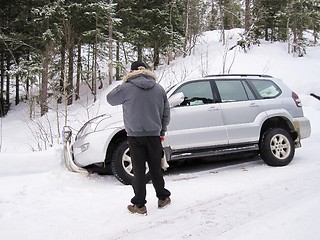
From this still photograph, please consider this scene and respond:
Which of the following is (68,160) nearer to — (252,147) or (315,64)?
(252,147)

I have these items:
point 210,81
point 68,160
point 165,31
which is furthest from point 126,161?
point 165,31

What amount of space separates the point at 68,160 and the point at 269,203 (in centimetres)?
344

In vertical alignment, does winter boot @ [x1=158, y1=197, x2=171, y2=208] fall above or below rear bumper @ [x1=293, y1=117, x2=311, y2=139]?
below

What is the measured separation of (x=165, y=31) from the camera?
21312mm

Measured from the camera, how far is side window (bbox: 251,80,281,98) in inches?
253

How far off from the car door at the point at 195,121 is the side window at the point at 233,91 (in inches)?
10.5

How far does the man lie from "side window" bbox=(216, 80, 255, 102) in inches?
95.8

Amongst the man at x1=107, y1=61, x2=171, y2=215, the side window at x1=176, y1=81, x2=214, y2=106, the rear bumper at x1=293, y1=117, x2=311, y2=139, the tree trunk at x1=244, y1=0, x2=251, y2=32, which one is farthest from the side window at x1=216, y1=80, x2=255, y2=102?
the tree trunk at x1=244, y1=0, x2=251, y2=32

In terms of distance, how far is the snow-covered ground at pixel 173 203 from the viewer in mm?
3422

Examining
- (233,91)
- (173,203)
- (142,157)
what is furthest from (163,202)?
(233,91)

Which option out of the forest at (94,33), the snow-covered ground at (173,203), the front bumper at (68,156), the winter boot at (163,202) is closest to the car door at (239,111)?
the snow-covered ground at (173,203)

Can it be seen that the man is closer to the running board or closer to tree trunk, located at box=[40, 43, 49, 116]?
the running board

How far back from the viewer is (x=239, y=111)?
6012mm

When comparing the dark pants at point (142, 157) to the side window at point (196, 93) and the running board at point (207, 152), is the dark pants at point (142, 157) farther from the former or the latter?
the side window at point (196, 93)
